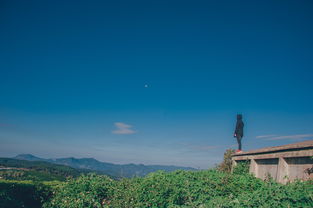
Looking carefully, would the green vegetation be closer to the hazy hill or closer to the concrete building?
the concrete building

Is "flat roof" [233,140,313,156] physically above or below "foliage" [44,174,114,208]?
above

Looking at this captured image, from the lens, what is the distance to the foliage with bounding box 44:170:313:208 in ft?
15.5

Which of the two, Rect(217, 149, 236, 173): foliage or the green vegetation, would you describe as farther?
Rect(217, 149, 236, 173): foliage

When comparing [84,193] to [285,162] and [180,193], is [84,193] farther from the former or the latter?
[285,162]

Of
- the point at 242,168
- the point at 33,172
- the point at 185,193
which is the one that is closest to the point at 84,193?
the point at 185,193

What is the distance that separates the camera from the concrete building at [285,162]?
5949 mm

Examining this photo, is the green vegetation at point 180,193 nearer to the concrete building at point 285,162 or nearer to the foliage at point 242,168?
the foliage at point 242,168

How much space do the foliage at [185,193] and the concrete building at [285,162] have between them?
2.23 feet

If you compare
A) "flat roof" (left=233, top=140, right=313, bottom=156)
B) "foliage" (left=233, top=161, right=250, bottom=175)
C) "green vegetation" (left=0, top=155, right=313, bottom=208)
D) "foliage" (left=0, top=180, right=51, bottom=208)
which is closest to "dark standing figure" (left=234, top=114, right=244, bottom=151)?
"foliage" (left=233, top=161, right=250, bottom=175)

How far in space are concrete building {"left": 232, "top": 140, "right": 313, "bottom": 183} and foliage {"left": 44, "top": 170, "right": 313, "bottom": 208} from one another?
679 mm

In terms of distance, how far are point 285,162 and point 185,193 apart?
361 cm

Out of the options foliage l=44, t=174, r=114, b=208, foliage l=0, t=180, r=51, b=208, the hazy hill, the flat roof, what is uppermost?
the flat roof

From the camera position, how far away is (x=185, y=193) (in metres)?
6.34

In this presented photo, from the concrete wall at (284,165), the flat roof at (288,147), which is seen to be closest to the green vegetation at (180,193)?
the concrete wall at (284,165)
